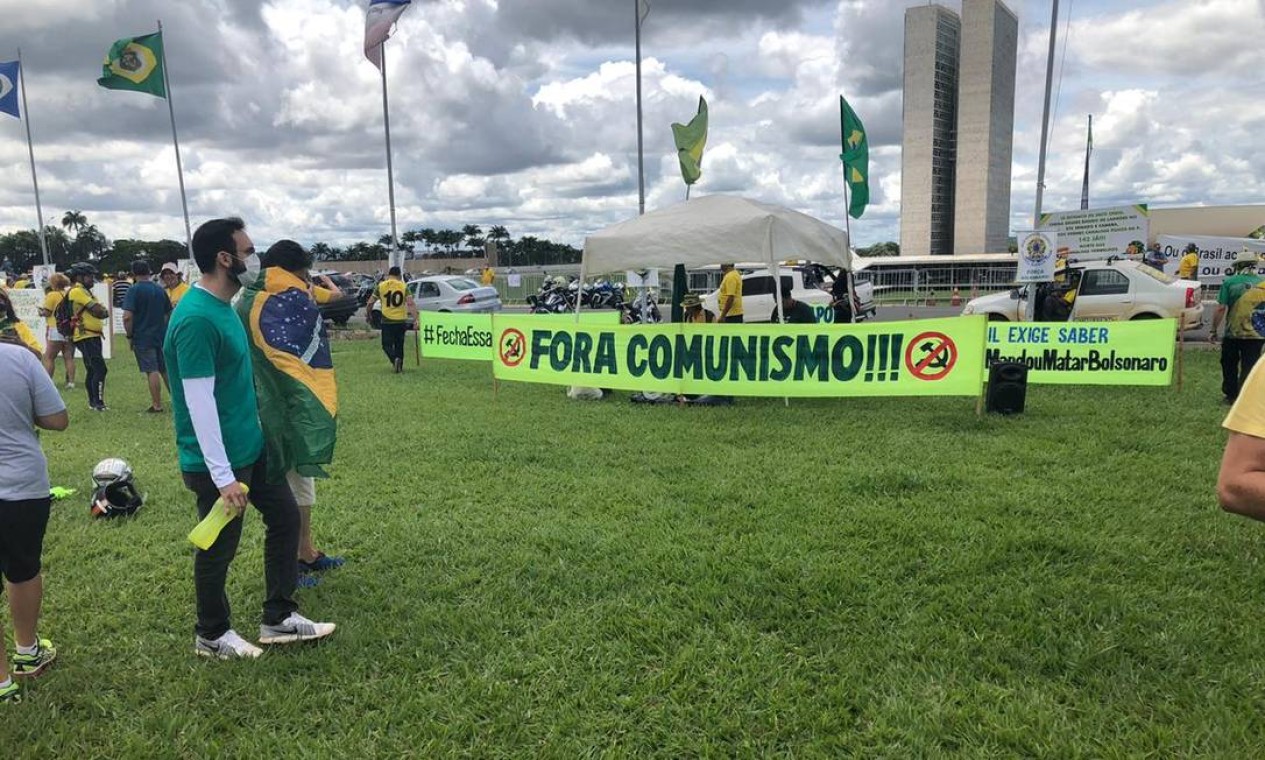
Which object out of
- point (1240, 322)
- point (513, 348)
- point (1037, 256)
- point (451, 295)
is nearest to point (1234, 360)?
point (1240, 322)

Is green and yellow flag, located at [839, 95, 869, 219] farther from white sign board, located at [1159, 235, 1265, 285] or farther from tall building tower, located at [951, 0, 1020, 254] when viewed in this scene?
tall building tower, located at [951, 0, 1020, 254]

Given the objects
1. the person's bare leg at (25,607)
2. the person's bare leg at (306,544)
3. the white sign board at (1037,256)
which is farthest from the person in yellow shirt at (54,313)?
the white sign board at (1037,256)

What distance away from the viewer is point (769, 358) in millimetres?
8211

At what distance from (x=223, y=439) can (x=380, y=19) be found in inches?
755

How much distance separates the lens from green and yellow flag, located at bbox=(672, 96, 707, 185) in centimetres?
1480

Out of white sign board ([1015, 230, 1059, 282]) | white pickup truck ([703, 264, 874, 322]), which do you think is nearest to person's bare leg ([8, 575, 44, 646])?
white sign board ([1015, 230, 1059, 282])

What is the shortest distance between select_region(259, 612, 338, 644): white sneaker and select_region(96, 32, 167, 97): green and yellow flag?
843 inches

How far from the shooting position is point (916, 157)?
89250mm

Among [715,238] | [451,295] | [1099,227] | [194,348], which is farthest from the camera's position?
[451,295]

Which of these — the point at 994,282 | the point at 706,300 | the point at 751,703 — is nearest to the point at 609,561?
the point at 751,703

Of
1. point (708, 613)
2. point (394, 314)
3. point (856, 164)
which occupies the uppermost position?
point (856, 164)

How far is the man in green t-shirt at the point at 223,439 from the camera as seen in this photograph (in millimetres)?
2820

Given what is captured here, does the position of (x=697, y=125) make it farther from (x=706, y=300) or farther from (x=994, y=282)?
(x=994, y=282)

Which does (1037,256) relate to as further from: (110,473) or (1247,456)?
(110,473)
